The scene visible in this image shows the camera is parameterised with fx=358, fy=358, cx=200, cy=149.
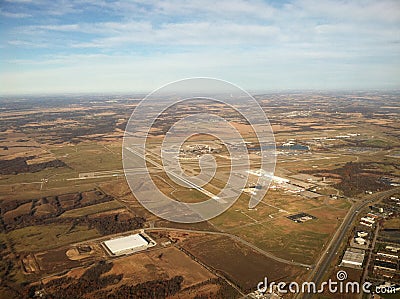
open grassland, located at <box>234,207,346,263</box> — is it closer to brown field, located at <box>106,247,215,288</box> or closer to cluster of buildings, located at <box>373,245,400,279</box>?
cluster of buildings, located at <box>373,245,400,279</box>

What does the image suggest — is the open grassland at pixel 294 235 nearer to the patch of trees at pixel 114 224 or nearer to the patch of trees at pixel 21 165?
the patch of trees at pixel 114 224

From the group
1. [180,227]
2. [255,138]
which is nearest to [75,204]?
[180,227]

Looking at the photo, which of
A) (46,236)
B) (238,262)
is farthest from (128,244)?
(238,262)

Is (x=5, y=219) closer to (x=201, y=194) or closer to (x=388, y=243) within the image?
(x=201, y=194)

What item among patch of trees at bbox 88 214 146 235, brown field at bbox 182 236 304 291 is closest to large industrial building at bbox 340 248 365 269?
brown field at bbox 182 236 304 291

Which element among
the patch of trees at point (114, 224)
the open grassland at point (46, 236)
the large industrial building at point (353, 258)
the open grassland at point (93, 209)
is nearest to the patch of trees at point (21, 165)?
the open grassland at point (93, 209)

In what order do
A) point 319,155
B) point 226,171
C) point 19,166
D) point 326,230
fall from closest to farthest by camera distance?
point 326,230 < point 226,171 < point 19,166 < point 319,155
